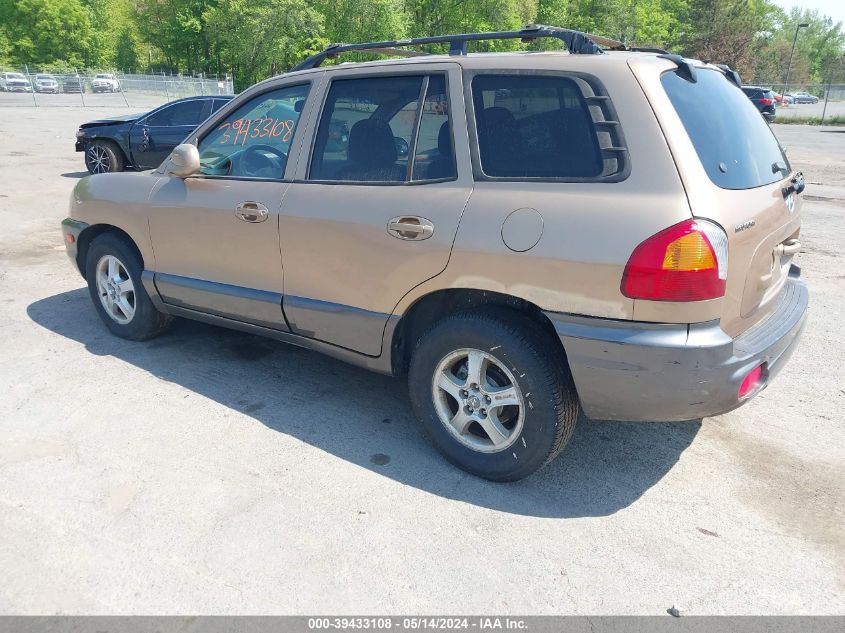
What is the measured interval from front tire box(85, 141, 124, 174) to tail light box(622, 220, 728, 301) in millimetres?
11583

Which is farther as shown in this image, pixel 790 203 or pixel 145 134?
pixel 145 134

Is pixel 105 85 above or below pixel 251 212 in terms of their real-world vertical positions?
above

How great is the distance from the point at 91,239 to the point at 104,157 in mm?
8240

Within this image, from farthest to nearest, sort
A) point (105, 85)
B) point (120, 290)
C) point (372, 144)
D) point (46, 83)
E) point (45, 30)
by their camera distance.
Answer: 1. point (45, 30)
2. point (105, 85)
3. point (46, 83)
4. point (120, 290)
5. point (372, 144)

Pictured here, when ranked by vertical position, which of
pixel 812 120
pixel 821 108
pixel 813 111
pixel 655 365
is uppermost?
pixel 655 365

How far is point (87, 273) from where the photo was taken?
4914 mm

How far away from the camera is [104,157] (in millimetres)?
12102

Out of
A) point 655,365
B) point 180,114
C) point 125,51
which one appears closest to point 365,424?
point 655,365

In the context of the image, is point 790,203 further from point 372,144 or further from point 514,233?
point 372,144

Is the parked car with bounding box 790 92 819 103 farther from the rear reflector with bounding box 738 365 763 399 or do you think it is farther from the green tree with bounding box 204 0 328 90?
the rear reflector with bounding box 738 365 763 399

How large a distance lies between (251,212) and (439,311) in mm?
1273

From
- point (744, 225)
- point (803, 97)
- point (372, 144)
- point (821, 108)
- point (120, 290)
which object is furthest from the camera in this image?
point (803, 97)

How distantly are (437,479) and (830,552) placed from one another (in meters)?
1.68

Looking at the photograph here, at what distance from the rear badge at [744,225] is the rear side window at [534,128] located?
0.59 m
